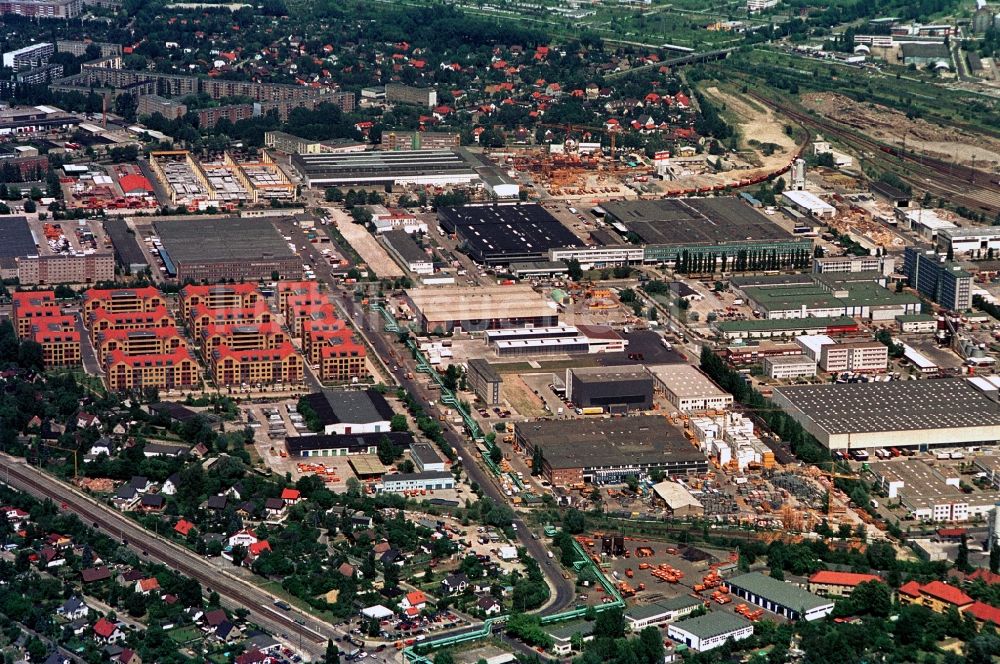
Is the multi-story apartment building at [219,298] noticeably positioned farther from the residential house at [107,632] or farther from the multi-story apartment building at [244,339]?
the residential house at [107,632]

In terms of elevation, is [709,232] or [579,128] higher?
[579,128]

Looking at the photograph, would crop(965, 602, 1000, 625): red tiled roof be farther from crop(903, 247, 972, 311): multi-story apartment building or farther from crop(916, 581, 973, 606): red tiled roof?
crop(903, 247, 972, 311): multi-story apartment building

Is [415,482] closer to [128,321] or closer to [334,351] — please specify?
[334,351]

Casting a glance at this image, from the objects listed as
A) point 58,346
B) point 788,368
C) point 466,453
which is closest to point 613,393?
point 466,453

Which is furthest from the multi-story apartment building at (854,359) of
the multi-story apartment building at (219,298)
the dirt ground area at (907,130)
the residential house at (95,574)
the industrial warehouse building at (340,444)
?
the dirt ground area at (907,130)

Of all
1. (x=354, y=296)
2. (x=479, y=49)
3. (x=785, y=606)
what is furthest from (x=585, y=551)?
(x=479, y=49)

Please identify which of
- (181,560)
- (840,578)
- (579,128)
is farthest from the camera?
(579,128)

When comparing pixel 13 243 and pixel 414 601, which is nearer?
pixel 414 601

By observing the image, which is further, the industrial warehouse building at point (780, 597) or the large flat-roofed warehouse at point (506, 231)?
the large flat-roofed warehouse at point (506, 231)
